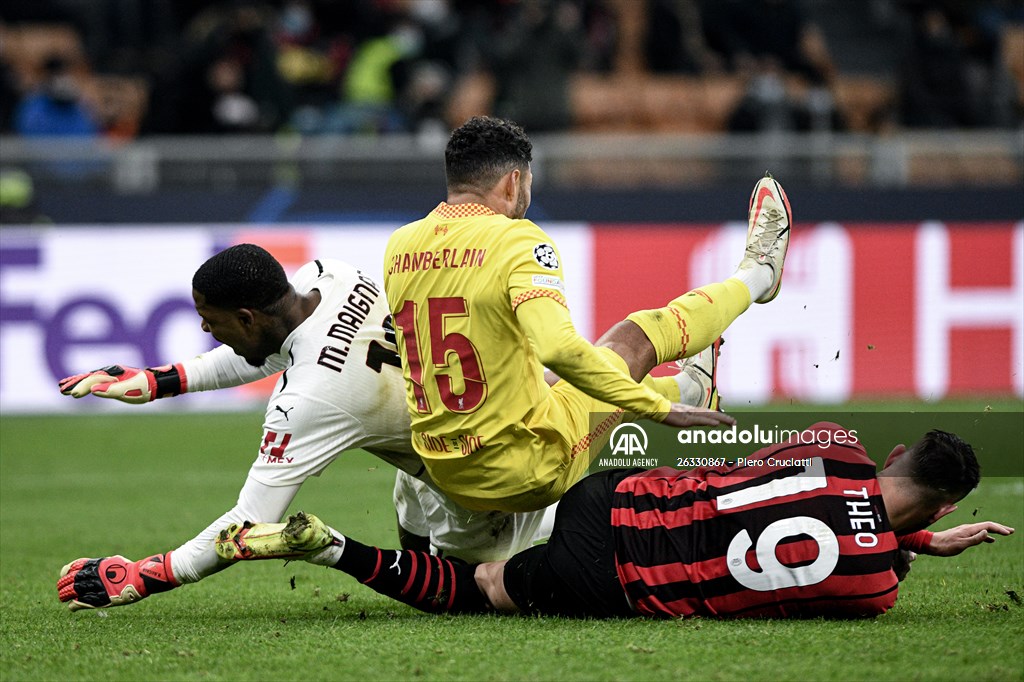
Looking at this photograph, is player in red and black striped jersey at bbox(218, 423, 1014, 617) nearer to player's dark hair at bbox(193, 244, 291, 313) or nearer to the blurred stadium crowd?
player's dark hair at bbox(193, 244, 291, 313)

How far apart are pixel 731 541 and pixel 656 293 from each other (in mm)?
→ 7293

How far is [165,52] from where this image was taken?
15711mm

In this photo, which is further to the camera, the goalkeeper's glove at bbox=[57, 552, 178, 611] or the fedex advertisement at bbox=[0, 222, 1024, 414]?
the fedex advertisement at bbox=[0, 222, 1024, 414]

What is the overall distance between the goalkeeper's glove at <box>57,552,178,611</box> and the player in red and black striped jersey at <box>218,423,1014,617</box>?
0.38m

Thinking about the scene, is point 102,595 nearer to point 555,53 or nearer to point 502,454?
point 502,454

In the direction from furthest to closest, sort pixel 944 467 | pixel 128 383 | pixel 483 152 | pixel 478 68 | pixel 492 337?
1. pixel 478 68
2. pixel 128 383
3. pixel 483 152
4. pixel 492 337
5. pixel 944 467

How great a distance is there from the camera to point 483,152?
16.3ft

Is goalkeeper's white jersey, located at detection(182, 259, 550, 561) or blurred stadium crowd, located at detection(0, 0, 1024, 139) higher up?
blurred stadium crowd, located at detection(0, 0, 1024, 139)

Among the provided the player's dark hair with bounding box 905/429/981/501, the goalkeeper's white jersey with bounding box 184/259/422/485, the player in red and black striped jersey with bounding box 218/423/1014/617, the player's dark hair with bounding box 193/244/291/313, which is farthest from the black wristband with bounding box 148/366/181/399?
the player's dark hair with bounding box 905/429/981/501

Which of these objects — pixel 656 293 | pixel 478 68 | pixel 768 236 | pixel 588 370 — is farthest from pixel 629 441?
pixel 478 68

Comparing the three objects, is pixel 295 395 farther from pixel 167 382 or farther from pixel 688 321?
pixel 688 321

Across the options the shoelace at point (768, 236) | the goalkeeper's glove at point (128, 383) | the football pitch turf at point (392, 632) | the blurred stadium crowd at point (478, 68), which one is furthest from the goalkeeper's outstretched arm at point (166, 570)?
the blurred stadium crowd at point (478, 68)

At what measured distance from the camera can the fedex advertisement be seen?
11430 mm

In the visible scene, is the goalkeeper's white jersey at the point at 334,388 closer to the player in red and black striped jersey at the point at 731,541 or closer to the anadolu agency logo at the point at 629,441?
the player in red and black striped jersey at the point at 731,541
